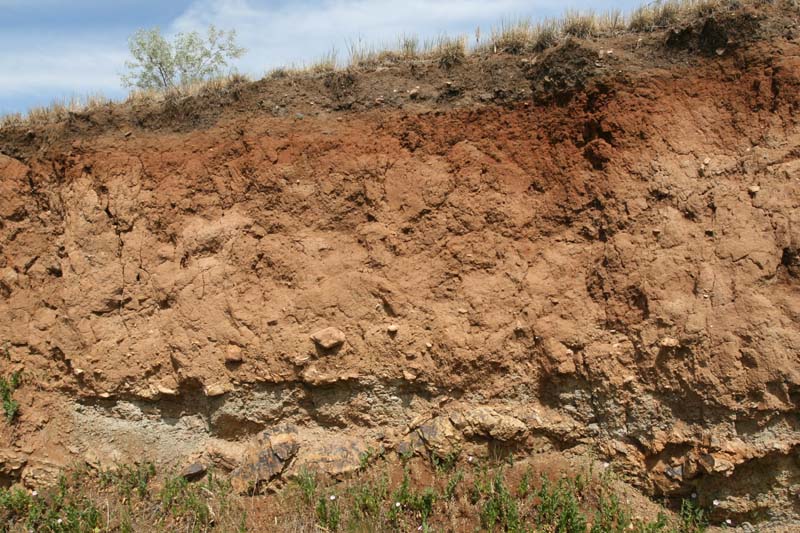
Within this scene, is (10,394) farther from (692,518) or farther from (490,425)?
(692,518)

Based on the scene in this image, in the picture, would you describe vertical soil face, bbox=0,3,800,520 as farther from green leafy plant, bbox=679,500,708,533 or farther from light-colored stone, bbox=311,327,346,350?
green leafy plant, bbox=679,500,708,533

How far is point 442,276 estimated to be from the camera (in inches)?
213

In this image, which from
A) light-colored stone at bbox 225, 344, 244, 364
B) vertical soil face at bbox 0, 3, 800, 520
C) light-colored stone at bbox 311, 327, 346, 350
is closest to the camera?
vertical soil face at bbox 0, 3, 800, 520

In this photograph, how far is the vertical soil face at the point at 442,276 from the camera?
475cm

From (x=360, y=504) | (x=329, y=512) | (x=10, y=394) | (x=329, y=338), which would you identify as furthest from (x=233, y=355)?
(x=10, y=394)

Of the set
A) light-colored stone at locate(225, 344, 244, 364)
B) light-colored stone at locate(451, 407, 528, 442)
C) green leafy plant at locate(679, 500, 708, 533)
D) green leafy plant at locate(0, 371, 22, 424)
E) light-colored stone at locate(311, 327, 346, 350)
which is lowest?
green leafy plant at locate(679, 500, 708, 533)

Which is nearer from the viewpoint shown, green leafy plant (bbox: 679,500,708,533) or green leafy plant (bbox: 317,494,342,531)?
green leafy plant (bbox: 679,500,708,533)

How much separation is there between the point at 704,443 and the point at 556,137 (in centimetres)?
270

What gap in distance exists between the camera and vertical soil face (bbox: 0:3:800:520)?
15.6 ft

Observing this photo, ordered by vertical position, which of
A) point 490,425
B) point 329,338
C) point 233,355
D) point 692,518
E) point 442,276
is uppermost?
point 442,276

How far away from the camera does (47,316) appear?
594cm

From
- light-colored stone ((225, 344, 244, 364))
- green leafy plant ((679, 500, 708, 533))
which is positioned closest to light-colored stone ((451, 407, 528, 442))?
green leafy plant ((679, 500, 708, 533))

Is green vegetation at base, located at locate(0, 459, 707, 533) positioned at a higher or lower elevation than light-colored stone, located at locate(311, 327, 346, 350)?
lower

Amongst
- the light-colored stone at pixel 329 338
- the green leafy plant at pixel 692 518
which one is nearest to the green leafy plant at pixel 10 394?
the light-colored stone at pixel 329 338
